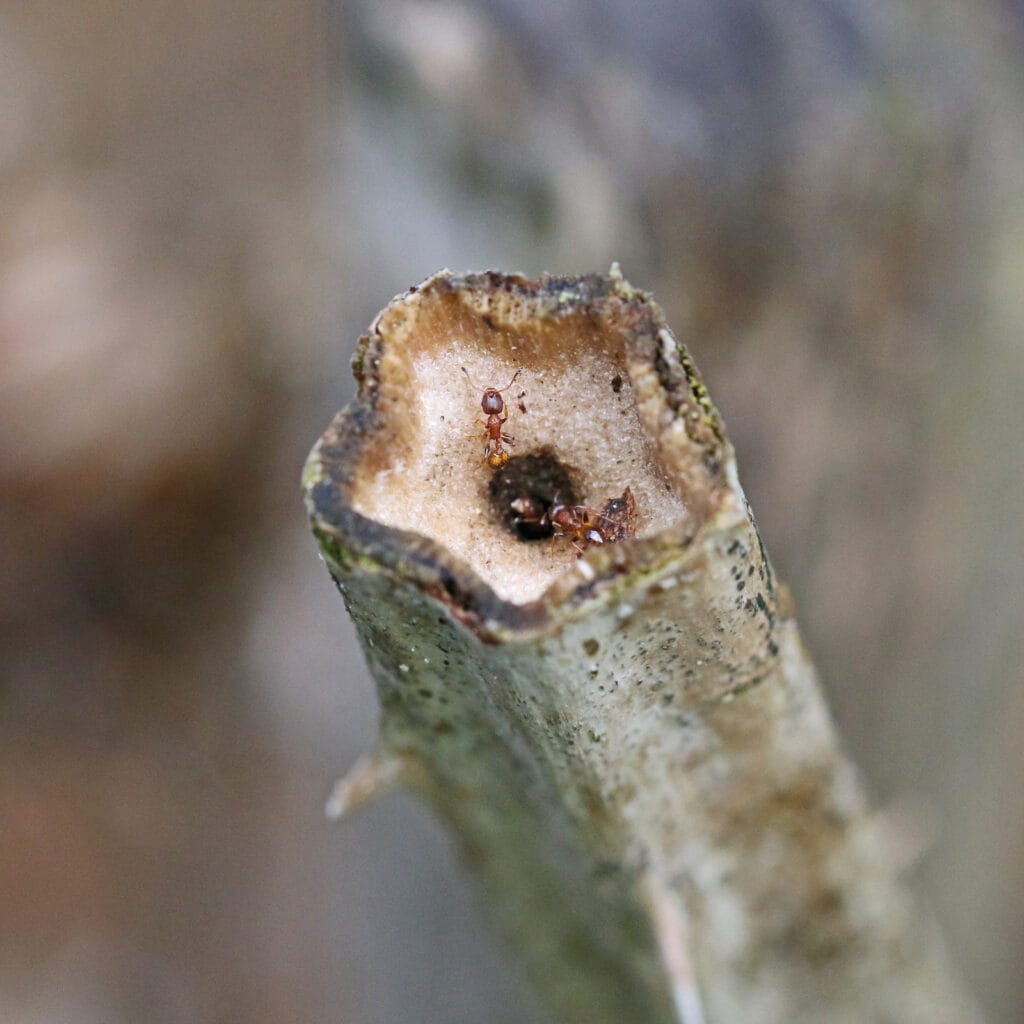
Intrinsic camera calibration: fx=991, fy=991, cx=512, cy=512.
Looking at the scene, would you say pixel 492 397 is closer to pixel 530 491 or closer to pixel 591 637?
pixel 530 491

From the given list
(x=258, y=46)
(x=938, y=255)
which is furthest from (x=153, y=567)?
(x=938, y=255)

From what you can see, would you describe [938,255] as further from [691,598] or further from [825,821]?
[691,598]

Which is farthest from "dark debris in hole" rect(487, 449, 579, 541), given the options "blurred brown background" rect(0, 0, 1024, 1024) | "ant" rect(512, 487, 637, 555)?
"blurred brown background" rect(0, 0, 1024, 1024)

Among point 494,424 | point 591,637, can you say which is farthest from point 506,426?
point 591,637

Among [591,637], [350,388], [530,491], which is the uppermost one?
[350,388]

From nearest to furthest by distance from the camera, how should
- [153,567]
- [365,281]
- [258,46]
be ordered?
[365,281] < [153,567] < [258,46]

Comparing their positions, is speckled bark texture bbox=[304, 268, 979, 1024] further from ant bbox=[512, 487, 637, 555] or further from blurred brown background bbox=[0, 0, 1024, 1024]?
blurred brown background bbox=[0, 0, 1024, 1024]

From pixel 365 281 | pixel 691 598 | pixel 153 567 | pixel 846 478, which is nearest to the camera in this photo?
pixel 691 598
